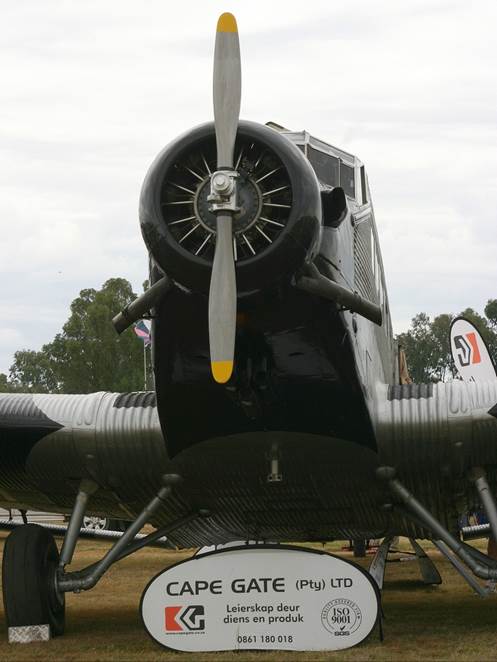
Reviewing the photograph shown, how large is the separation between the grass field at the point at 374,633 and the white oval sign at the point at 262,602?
0.16 meters

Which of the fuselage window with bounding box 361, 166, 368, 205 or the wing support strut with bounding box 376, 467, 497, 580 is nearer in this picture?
the wing support strut with bounding box 376, 467, 497, 580

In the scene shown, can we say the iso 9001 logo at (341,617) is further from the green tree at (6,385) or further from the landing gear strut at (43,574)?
the green tree at (6,385)

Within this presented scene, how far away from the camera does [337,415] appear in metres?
10.2

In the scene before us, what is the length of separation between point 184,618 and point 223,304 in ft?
10.6

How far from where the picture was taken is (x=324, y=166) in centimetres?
1140

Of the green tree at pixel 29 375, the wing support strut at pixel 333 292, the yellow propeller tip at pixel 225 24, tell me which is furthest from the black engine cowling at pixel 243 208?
the green tree at pixel 29 375

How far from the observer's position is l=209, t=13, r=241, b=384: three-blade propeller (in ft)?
27.0

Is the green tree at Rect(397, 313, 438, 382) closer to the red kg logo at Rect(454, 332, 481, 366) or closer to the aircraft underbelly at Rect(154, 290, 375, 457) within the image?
the red kg logo at Rect(454, 332, 481, 366)

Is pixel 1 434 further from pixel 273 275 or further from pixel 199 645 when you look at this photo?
pixel 273 275

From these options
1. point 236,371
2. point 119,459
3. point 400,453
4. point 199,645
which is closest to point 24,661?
point 199,645

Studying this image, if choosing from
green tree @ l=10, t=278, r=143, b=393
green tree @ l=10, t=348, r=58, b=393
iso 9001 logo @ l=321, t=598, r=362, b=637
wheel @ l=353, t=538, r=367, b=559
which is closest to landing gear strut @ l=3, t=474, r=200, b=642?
iso 9001 logo @ l=321, t=598, r=362, b=637

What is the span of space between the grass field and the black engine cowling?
3418 millimetres

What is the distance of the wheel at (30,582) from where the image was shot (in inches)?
437

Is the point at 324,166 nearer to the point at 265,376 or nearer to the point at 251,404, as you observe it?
the point at 265,376
